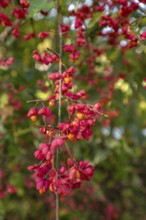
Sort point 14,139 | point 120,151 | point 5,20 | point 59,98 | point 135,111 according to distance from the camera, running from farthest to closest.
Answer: point 135,111 < point 120,151 < point 14,139 < point 5,20 < point 59,98

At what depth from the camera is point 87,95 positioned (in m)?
2.85

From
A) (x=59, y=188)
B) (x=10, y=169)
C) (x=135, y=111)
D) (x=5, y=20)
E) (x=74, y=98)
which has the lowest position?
(x=10, y=169)

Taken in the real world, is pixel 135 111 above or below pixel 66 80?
below

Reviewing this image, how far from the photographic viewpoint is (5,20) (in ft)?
6.96

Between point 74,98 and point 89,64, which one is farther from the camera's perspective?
point 89,64

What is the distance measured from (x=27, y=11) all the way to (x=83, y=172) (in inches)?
39.1

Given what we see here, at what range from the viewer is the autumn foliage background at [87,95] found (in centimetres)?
234

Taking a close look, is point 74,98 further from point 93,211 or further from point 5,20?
point 93,211

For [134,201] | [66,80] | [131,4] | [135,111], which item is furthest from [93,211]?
[66,80]

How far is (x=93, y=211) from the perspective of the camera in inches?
212

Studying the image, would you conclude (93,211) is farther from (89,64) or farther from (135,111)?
(89,64)

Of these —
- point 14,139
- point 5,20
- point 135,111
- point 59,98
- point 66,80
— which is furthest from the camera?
point 135,111

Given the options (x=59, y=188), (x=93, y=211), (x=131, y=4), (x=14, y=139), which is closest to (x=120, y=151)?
(x=14, y=139)

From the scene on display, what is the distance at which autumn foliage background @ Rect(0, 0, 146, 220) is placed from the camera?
234cm
